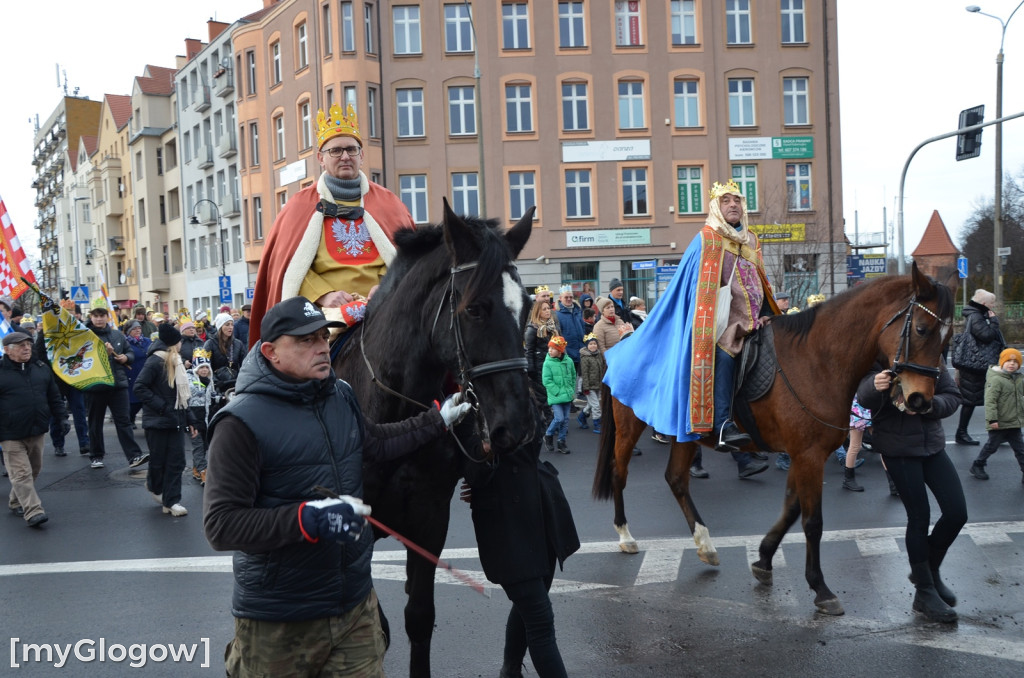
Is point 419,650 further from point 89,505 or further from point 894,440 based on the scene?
point 89,505

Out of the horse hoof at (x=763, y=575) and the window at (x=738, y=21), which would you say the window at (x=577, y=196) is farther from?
the horse hoof at (x=763, y=575)

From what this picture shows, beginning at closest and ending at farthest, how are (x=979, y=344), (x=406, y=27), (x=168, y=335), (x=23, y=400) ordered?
(x=23, y=400), (x=168, y=335), (x=979, y=344), (x=406, y=27)

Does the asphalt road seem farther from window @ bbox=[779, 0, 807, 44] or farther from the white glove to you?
window @ bbox=[779, 0, 807, 44]

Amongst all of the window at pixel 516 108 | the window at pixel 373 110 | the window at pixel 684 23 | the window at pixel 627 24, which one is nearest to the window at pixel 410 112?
the window at pixel 373 110

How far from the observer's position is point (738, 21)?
119ft

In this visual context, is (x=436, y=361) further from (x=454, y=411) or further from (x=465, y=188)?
(x=465, y=188)

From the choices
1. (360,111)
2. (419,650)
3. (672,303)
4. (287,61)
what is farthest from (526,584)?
(287,61)

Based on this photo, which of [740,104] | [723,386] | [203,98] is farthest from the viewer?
[203,98]

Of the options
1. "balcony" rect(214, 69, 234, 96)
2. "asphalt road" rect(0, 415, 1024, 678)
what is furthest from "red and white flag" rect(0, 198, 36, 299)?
"balcony" rect(214, 69, 234, 96)

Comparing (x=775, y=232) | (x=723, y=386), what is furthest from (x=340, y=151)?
(x=775, y=232)

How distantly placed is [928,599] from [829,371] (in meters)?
1.60

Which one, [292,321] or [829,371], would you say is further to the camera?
[829,371]

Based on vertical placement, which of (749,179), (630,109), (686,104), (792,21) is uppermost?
(792,21)

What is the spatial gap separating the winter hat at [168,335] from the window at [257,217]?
3328 centimetres
